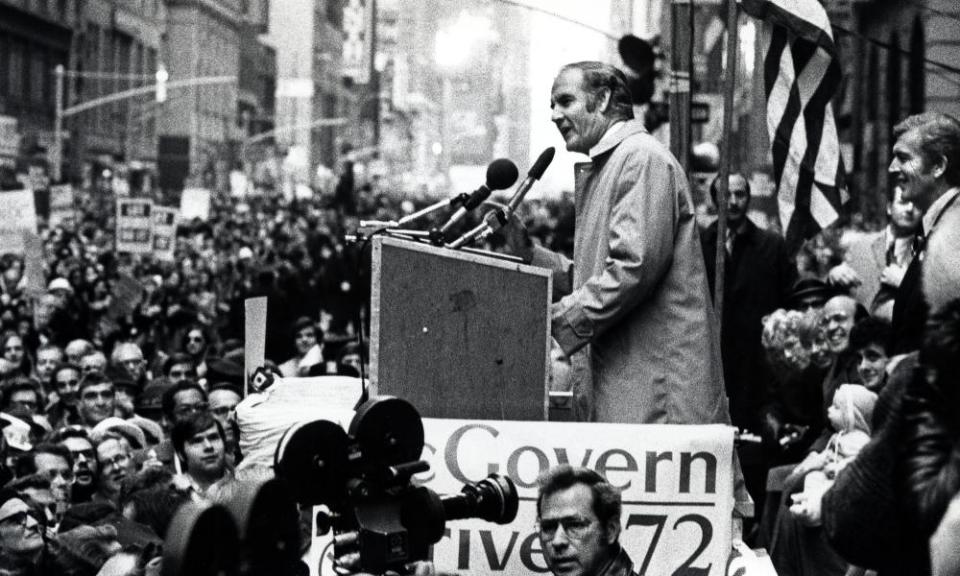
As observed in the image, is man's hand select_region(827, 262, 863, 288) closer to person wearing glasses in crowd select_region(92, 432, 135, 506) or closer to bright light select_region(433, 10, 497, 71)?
person wearing glasses in crowd select_region(92, 432, 135, 506)

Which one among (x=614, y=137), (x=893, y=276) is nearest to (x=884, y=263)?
(x=893, y=276)

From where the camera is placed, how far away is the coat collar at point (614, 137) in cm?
652

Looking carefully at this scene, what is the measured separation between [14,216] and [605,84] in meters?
19.2

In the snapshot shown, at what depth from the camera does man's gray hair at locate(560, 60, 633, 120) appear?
6516 millimetres

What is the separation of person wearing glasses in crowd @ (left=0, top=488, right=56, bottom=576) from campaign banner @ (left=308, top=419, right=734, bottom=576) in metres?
2.83

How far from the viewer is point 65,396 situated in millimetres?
16016

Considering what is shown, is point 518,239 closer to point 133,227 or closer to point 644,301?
point 644,301

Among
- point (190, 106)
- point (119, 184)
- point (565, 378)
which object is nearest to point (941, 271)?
point (565, 378)

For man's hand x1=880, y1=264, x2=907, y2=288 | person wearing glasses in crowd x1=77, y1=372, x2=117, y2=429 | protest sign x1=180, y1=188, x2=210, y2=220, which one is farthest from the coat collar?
protest sign x1=180, y1=188, x2=210, y2=220

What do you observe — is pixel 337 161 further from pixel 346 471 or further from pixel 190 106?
pixel 346 471

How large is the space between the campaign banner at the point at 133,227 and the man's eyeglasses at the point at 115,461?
1833 centimetres

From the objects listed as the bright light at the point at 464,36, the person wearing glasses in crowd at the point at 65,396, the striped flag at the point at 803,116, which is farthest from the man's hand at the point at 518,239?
the bright light at the point at 464,36

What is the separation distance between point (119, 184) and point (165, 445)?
63751 mm

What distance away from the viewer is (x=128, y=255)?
38531mm
